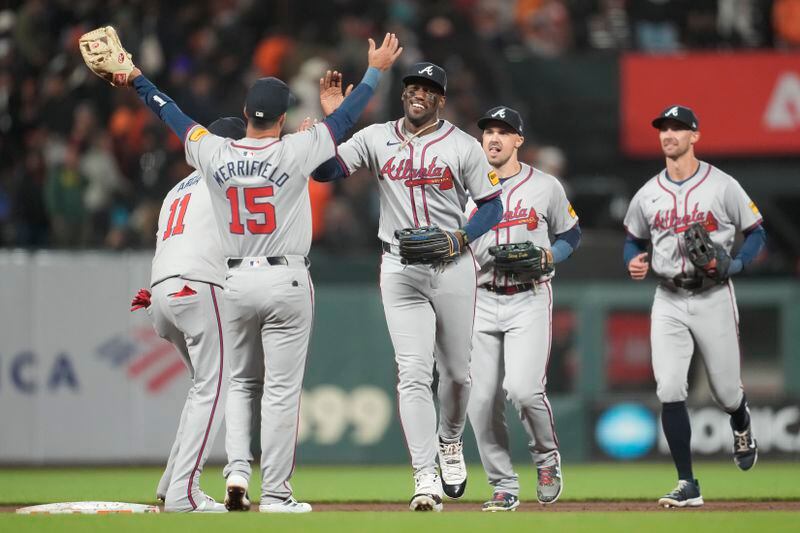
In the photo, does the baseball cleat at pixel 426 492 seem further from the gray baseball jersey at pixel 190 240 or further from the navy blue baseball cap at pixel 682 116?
the navy blue baseball cap at pixel 682 116

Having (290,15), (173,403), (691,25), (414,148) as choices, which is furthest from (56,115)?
(414,148)

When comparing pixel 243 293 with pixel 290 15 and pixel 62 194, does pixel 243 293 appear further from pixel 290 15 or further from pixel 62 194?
pixel 290 15

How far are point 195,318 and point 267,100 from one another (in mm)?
1276

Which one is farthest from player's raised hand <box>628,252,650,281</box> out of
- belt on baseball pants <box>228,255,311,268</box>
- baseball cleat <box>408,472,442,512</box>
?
belt on baseball pants <box>228,255,311,268</box>

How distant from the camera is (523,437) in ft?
40.5

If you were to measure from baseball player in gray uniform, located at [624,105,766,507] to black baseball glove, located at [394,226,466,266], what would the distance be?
173cm

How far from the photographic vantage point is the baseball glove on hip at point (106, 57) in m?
7.43

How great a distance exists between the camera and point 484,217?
730 cm

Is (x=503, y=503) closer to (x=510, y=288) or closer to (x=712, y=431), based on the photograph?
(x=510, y=288)

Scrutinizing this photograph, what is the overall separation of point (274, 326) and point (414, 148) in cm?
124

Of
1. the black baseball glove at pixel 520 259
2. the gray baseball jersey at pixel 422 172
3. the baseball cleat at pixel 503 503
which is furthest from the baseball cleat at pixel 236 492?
the black baseball glove at pixel 520 259

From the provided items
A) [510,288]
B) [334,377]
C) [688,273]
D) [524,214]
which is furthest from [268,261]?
[334,377]

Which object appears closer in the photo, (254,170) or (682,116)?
(254,170)

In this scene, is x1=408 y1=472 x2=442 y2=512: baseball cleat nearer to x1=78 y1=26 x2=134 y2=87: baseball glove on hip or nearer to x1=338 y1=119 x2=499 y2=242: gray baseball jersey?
x1=338 y1=119 x2=499 y2=242: gray baseball jersey
